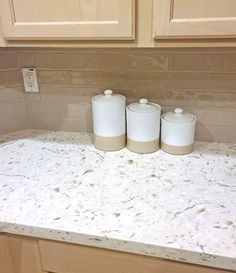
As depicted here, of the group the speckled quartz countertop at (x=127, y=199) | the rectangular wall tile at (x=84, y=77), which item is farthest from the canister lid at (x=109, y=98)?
the speckled quartz countertop at (x=127, y=199)

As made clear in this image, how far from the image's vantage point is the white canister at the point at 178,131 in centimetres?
110

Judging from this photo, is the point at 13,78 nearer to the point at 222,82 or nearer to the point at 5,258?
the point at 5,258

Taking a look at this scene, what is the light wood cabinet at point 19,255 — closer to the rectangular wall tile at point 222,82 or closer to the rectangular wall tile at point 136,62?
the rectangular wall tile at point 136,62

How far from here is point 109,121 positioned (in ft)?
3.75

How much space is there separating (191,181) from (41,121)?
2.54ft

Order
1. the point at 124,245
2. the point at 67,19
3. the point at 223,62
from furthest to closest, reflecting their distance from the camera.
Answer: the point at 223,62, the point at 67,19, the point at 124,245

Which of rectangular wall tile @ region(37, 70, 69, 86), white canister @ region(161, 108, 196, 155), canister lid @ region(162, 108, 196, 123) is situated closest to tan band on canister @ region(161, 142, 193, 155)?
white canister @ region(161, 108, 196, 155)

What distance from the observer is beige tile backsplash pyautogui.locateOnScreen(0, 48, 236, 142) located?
3.71ft

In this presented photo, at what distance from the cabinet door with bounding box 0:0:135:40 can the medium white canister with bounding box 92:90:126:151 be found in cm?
31

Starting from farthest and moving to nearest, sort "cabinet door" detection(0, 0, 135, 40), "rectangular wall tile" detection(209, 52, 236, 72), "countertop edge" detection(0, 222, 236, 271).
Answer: "rectangular wall tile" detection(209, 52, 236, 72) → "cabinet door" detection(0, 0, 135, 40) → "countertop edge" detection(0, 222, 236, 271)

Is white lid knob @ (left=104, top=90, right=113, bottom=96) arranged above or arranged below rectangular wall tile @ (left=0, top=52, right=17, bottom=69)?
below

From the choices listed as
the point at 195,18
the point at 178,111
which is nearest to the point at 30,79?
the point at 178,111

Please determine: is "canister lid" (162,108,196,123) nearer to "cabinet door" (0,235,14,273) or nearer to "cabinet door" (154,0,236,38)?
"cabinet door" (154,0,236,38)

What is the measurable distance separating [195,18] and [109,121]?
0.50 meters
